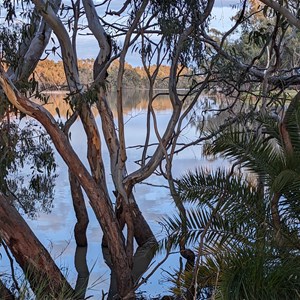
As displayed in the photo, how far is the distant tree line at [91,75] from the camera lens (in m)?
9.39

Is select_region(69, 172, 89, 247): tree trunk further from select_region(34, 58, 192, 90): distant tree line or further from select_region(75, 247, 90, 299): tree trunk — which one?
select_region(34, 58, 192, 90): distant tree line

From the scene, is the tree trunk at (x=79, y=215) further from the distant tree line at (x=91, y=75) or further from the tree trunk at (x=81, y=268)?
the distant tree line at (x=91, y=75)

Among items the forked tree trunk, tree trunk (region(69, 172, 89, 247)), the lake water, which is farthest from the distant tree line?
the forked tree trunk

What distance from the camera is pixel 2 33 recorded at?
7.02 meters

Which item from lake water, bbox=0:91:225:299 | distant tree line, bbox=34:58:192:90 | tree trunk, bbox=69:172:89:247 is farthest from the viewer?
distant tree line, bbox=34:58:192:90

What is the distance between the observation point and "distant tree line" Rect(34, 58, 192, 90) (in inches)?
370

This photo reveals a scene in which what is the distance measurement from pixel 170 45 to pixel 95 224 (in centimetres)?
393

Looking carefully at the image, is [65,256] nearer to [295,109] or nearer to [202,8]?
[202,8]

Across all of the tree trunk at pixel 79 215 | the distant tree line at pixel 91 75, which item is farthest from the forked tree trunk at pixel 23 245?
the tree trunk at pixel 79 215

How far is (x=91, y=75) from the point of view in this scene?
9.48m

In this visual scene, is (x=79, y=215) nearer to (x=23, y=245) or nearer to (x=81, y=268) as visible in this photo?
(x=81, y=268)

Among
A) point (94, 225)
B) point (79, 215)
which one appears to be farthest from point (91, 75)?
point (94, 225)

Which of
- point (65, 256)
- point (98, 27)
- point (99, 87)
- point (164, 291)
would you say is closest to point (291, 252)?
point (164, 291)

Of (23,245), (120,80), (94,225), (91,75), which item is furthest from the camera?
(94,225)
